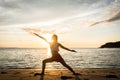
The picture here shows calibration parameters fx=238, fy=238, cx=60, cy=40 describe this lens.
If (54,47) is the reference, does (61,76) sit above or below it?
below

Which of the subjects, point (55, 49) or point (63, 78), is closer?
point (55, 49)

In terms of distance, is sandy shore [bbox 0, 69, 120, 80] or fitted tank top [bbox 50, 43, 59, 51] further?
sandy shore [bbox 0, 69, 120, 80]

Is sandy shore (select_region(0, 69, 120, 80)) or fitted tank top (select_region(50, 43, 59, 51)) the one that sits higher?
fitted tank top (select_region(50, 43, 59, 51))

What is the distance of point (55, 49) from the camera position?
1162 cm

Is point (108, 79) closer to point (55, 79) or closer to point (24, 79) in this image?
point (55, 79)

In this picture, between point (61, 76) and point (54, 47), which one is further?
point (61, 76)

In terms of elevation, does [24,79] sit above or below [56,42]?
below

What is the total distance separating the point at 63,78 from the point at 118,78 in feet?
9.36

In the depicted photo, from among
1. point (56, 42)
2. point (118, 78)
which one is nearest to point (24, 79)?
point (56, 42)

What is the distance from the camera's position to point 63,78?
40.8 ft

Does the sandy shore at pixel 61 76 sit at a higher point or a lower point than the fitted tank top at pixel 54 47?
lower

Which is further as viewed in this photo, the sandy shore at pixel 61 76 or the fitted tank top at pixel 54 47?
the sandy shore at pixel 61 76

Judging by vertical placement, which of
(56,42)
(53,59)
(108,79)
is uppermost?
(56,42)

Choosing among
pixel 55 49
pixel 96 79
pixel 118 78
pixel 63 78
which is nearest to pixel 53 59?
pixel 55 49
